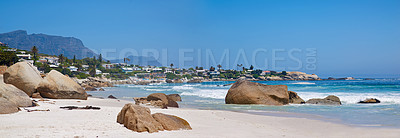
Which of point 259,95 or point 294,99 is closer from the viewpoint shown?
point 259,95

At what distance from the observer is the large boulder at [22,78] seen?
14.2m

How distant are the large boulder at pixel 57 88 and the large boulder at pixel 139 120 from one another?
29.5 ft

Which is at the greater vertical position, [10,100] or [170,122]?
[10,100]

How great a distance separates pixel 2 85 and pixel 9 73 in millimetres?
6035

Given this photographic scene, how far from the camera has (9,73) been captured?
14266 millimetres

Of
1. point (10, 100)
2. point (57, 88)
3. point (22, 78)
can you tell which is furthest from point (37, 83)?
point (10, 100)

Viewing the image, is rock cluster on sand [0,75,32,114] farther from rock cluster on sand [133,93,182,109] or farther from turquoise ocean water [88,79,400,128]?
turquoise ocean water [88,79,400,128]

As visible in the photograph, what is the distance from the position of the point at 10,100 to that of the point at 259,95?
12.8m

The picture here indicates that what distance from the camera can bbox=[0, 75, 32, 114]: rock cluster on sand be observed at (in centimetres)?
832

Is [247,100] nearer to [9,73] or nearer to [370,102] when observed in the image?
[370,102]

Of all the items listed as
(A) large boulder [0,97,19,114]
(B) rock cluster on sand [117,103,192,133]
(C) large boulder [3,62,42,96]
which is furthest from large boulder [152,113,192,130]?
(C) large boulder [3,62,42,96]

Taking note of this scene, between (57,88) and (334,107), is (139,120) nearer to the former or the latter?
(57,88)

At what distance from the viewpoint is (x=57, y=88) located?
14789 millimetres

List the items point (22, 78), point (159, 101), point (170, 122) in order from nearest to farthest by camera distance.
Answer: point (170, 122)
point (22, 78)
point (159, 101)
